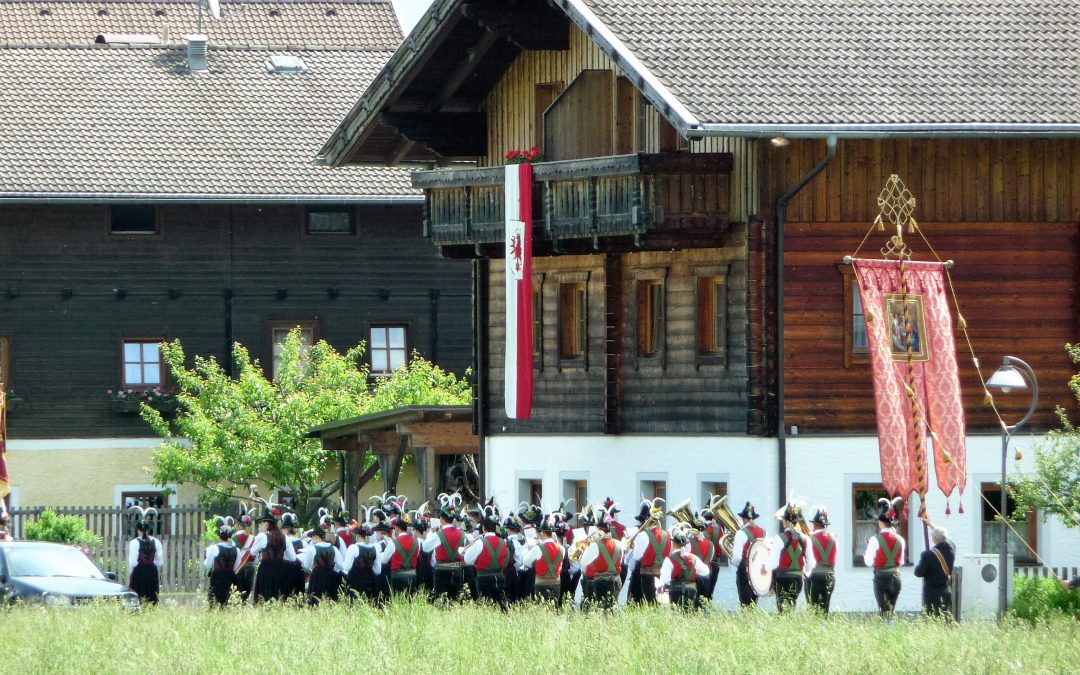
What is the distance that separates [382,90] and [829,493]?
31.2ft

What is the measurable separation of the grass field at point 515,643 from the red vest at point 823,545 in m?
2.17

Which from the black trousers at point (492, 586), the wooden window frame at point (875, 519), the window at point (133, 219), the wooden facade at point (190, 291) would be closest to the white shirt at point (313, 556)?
the black trousers at point (492, 586)

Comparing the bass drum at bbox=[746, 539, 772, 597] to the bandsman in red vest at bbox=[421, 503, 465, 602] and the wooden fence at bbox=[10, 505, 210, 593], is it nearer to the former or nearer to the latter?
the bandsman in red vest at bbox=[421, 503, 465, 602]

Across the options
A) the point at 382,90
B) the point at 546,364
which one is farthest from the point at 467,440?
the point at 382,90

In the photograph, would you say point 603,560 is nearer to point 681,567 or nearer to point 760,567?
point 681,567

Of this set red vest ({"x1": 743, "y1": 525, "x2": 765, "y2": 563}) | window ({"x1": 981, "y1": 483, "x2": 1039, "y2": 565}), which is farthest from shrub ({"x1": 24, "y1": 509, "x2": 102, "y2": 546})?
red vest ({"x1": 743, "y1": 525, "x2": 765, "y2": 563})

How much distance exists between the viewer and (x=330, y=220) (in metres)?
46.6

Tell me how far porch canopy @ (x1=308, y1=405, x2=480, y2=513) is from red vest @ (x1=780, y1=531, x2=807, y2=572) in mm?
10700

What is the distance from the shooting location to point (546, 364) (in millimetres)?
33875

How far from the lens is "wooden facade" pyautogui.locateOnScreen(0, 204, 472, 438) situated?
44.8 m

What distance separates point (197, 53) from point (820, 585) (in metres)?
26.6

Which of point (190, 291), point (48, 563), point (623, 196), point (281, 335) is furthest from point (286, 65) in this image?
point (48, 563)

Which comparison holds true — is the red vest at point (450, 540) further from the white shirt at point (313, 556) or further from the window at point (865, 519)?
the window at point (865, 519)

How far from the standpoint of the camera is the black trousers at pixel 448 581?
2845 cm
